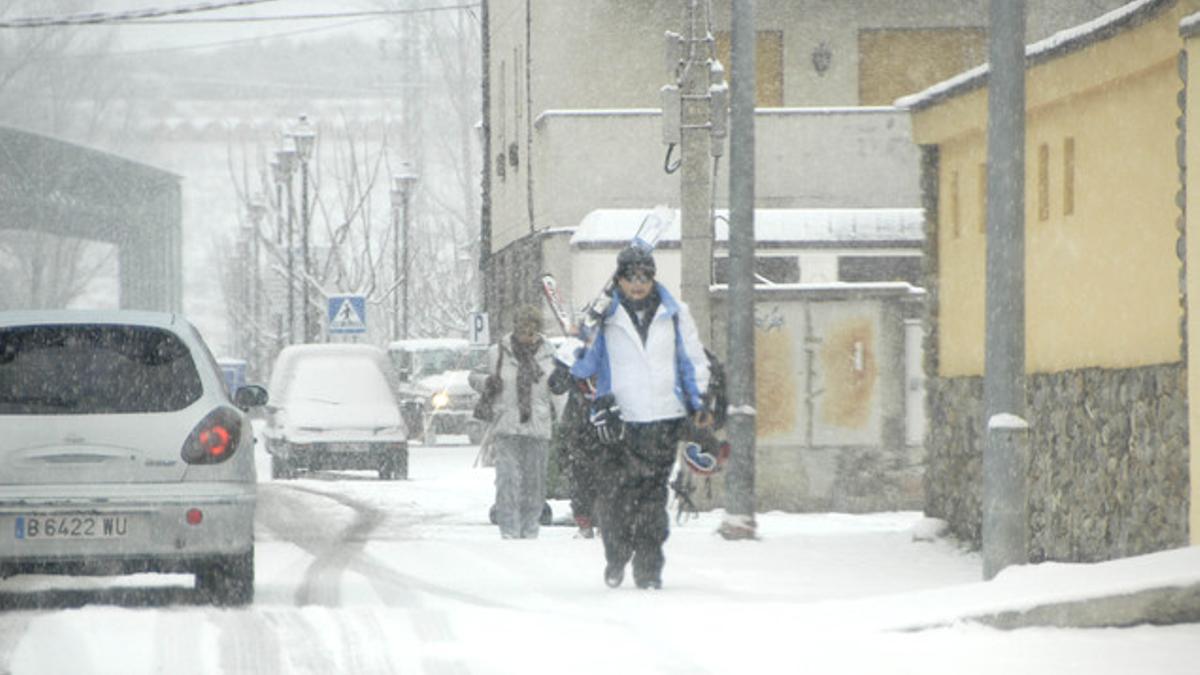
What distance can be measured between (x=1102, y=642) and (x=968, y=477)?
316 inches

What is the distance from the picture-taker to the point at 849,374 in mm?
22484

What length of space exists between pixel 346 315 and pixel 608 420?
98.8 ft

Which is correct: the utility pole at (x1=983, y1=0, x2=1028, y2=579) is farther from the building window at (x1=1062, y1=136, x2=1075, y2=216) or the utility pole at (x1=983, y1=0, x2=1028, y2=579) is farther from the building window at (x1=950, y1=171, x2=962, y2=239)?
the building window at (x1=950, y1=171, x2=962, y2=239)

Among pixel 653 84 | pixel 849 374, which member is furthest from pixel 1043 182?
pixel 653 84

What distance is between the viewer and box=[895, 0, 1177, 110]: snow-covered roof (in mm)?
13305

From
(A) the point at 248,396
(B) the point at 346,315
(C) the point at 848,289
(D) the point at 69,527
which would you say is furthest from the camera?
(B) the point at 346,315

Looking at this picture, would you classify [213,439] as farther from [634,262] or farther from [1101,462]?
[1101,462]

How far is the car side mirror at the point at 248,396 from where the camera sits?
1415 cm

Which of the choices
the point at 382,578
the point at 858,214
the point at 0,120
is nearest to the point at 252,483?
the point at 382,578

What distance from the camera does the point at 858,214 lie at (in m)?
Result: 34.2

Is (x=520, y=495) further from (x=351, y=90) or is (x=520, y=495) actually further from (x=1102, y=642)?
(x=351, y=90)

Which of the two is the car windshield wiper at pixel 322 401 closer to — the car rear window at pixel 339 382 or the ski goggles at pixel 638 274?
the car rear window at pixel 339 382

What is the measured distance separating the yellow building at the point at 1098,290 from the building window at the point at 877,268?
16.1 metres

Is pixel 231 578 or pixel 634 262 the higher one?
pixel 634 262
